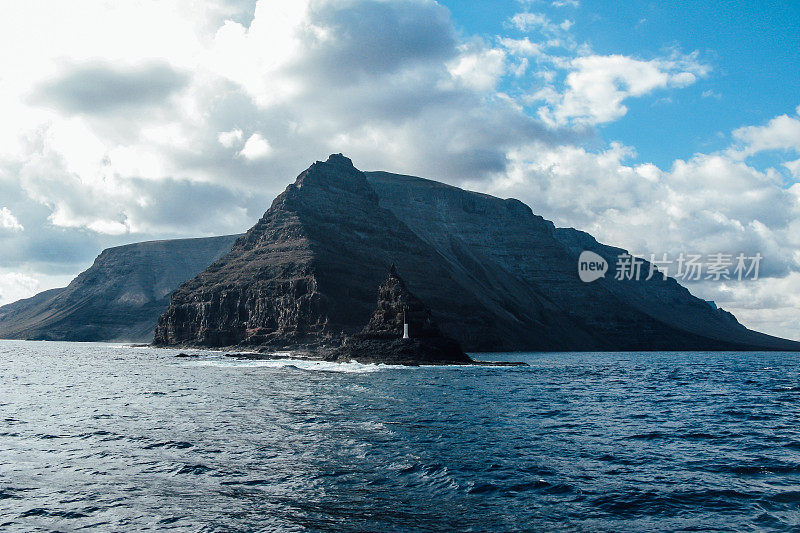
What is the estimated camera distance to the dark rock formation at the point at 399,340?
363 feet

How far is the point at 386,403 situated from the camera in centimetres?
4725

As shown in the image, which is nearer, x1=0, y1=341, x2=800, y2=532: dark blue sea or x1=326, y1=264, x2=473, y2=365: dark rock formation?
x1=0, y1=341, x2=800, y2=532: dark blue sea

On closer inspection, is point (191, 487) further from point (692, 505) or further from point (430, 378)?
point (430, 378)

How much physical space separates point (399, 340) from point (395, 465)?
287 ft

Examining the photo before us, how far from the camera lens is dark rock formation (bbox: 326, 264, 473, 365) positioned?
110625 millimetres

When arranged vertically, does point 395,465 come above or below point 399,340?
below

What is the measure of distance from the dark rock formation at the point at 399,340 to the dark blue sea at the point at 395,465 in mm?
60914

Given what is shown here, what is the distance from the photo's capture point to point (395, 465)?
83.5 feet

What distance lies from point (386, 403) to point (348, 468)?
22.7 m

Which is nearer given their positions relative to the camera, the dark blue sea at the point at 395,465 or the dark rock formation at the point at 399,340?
the dark blue sea at the point at 395,465

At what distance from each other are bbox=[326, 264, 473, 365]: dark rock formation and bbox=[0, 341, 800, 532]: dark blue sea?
6091cm

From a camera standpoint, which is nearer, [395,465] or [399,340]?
[395,465]

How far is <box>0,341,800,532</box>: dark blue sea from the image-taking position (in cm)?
1845

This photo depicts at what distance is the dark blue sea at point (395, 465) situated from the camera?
18.5 metres
